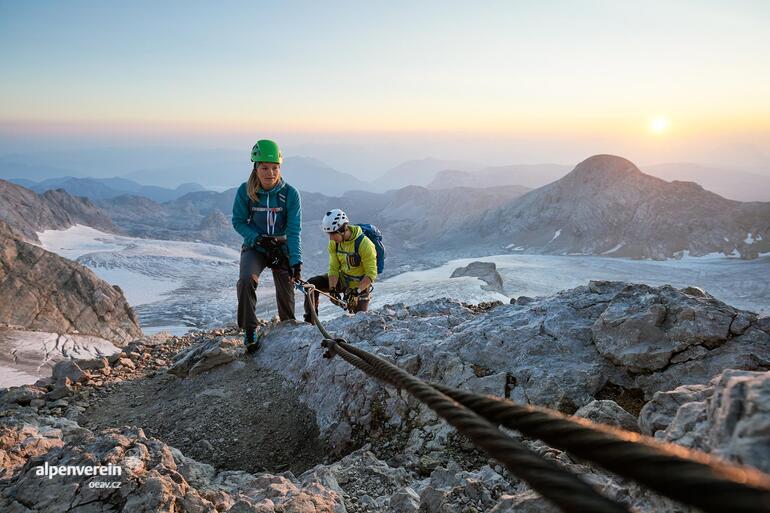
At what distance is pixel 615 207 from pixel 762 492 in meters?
98.9

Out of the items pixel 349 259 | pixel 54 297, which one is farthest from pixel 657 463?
pixel 54 297

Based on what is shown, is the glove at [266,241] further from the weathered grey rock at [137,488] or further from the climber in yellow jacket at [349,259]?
the weathered grey rock at [137,488]

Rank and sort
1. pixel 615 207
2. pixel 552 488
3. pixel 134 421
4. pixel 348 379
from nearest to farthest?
pixel 552 488 < pixel 348 379 < pixel 134 421 < pixel 615 207

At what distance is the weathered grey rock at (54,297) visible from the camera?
30.2m

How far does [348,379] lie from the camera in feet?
18.5

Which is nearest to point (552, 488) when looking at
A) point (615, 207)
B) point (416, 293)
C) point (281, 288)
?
point (281, 288)

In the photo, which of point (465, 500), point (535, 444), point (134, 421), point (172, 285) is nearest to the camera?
point (465, 500)

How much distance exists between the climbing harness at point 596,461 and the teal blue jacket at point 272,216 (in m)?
6.06

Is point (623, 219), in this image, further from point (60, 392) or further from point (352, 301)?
point (60, 392)

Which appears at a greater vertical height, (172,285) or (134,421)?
(134,421)

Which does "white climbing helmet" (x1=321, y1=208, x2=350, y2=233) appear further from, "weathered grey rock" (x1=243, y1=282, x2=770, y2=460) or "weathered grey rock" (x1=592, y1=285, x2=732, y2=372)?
"weathered grey rock" (x1=592, y1=285, x2=732, y2=372)

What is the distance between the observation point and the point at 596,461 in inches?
50.2

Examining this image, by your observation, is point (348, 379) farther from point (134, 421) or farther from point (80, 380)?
point (80, 380)

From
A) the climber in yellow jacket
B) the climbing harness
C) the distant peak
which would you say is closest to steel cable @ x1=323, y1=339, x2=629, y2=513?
the climbing harness
